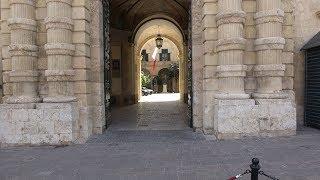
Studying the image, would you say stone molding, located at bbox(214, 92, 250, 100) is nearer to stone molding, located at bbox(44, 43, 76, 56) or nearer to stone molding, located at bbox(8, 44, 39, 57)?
stone molding, located at bbox(44, 43, 76, 56)

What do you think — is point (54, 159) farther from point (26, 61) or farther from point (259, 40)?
point (259, 40)

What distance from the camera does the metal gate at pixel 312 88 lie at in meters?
8.60

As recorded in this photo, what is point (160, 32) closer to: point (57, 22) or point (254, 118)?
point (57, 22)

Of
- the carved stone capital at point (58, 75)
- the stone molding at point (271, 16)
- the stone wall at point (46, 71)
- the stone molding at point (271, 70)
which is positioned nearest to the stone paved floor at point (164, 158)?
the stone wall at point (46, 71)

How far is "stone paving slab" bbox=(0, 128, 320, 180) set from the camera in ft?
17.0

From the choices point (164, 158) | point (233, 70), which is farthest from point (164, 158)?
point (233, 70)

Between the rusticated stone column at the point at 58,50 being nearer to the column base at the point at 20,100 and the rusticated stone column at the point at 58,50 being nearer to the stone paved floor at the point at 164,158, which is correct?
the column base at the point at 20,100

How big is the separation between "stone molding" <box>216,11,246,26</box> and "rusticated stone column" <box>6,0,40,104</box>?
483 centimetres

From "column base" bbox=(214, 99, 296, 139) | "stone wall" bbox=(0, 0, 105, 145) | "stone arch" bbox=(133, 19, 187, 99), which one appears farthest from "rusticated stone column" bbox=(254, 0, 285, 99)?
"stone arch" bbox=(133, 19, 187, 99)

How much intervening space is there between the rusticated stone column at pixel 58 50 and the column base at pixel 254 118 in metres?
3.84

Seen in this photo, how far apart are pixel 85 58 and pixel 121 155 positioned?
304 centimetres

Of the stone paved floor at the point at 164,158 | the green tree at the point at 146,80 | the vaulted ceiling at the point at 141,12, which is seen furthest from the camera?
the green tree at the point at 146,80

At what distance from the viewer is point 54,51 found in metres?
7.84

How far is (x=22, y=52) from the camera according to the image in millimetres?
7918
